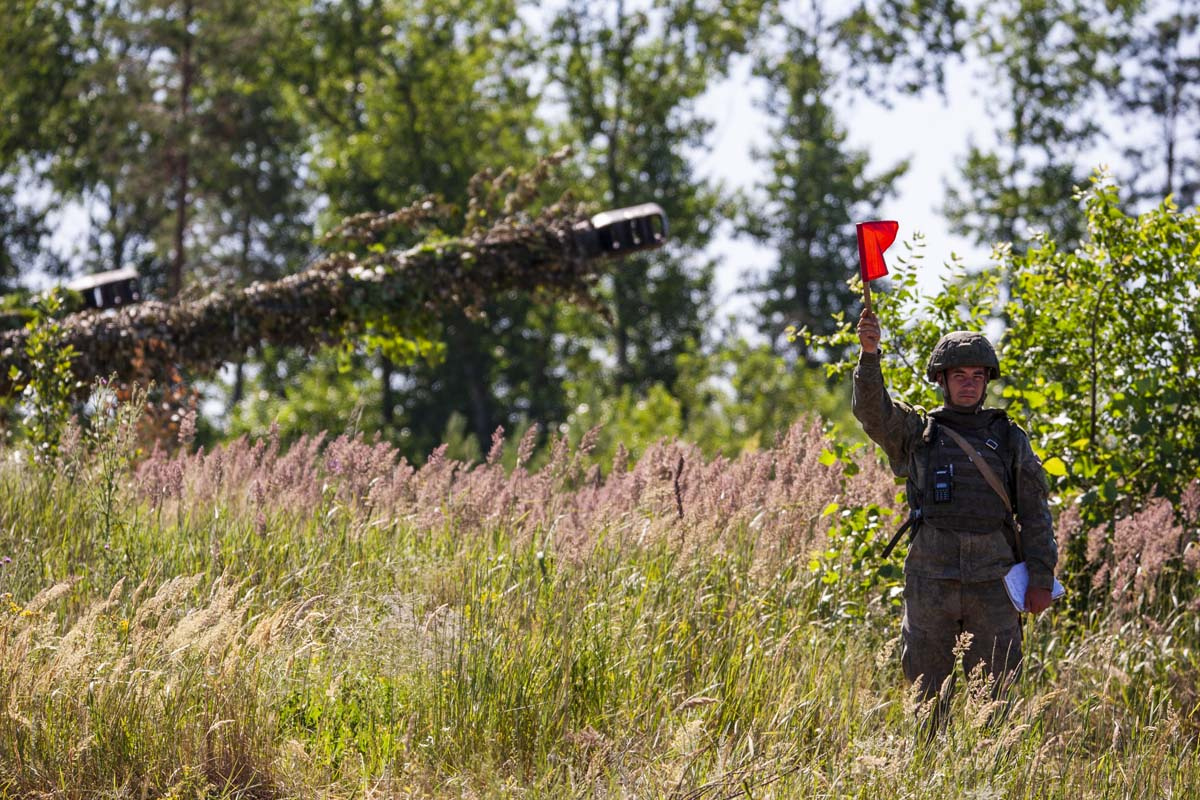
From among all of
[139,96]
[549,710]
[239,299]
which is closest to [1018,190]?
[139,96]

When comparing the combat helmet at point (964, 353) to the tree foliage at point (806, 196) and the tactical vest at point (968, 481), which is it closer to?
the tactical vest at point (968, 481)

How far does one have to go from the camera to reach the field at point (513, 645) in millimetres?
4477

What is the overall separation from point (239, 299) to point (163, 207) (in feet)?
81.8

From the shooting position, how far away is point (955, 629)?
5.54 meters

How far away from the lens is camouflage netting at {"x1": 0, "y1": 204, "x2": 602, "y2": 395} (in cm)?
1107

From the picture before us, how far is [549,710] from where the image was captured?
16.3ft

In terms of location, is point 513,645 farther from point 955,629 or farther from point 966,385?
point 966,385

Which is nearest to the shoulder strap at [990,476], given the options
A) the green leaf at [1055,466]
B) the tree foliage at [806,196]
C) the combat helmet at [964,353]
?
the combat helmet at [964,353]

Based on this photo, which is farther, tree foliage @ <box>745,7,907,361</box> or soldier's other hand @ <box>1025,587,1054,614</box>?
tree foliage @ <box>745,7,907,361</box>

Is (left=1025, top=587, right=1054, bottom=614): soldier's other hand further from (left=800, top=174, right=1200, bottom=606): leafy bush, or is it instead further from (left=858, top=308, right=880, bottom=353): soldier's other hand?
(left=800, top=174, right=1200, bottom=606): leafy bush

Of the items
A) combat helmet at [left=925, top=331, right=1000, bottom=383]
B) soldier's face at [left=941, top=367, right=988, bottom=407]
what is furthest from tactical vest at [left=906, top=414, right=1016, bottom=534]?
combat helmet at [left=925, top=331, right=1000, bottom=383]

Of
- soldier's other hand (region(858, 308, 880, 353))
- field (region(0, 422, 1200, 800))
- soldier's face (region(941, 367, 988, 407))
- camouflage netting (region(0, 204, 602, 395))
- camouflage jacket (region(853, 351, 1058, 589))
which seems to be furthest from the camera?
camouflage netting (region(0, 204, 602, 395))

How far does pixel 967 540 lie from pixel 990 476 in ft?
0.92

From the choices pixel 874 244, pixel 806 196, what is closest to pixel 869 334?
pixel 874 244
